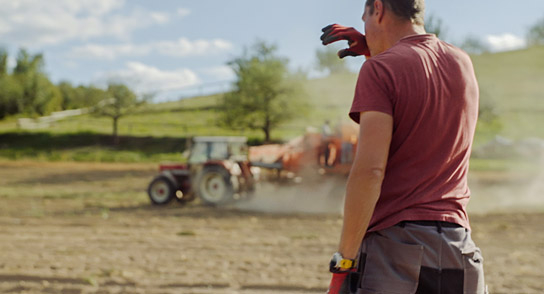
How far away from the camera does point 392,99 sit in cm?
204

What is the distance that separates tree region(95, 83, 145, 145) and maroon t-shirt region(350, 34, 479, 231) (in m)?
31.5

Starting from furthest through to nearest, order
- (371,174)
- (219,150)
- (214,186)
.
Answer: (219,150)
(214,186)
(371,174)

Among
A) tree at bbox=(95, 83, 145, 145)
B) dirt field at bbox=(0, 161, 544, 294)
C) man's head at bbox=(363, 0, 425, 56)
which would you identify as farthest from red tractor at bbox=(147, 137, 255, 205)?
tree at bbox=(95, 83, 145, 145)

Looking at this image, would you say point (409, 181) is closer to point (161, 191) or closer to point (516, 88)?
point (161, 191)

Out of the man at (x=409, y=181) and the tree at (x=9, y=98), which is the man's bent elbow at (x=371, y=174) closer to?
the man at (x=409, y=181)

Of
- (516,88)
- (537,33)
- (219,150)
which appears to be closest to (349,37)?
(219,150)

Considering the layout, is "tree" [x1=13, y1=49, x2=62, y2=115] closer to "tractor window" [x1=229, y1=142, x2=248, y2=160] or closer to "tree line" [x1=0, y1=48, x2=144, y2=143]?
"tree line" [x1=0, y1=48, x2=144, y2=143]

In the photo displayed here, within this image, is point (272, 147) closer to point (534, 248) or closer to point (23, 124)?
point (534, 248)

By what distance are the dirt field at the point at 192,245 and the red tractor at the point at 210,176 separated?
349mm

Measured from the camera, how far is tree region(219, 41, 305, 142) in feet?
92.4

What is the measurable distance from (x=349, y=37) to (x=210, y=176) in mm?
10990

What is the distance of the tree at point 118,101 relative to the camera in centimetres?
3247

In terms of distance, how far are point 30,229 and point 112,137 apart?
24217mm

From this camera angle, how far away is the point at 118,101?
32.6m
